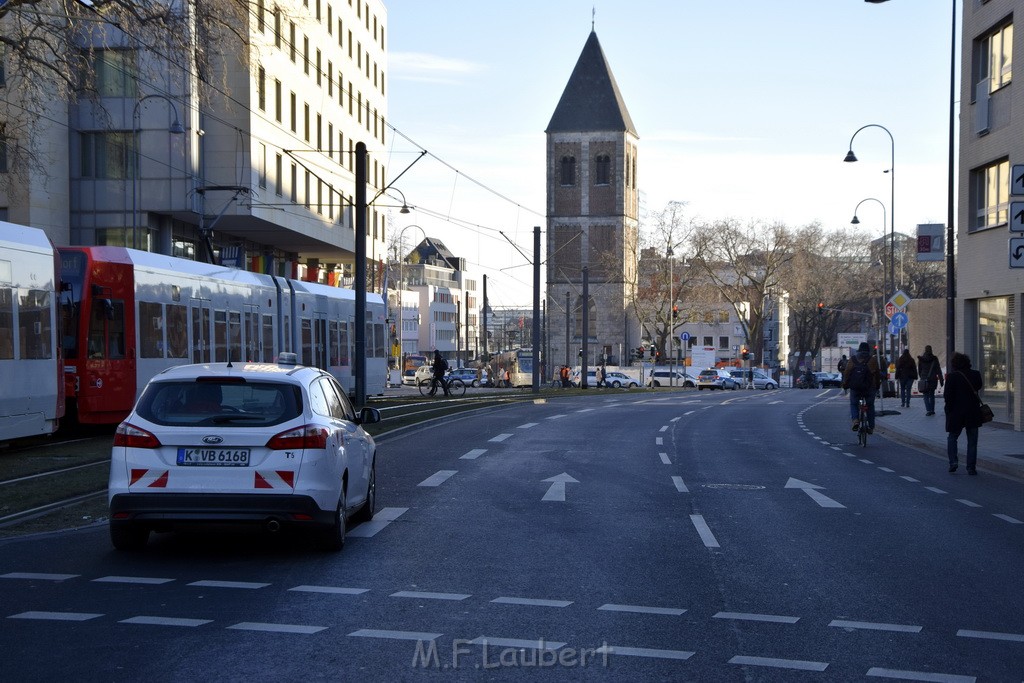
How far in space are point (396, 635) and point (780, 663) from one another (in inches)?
85.1

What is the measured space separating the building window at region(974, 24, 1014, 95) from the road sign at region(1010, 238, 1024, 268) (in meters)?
11.2

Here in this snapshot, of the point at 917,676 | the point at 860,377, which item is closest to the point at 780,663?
the point at 917,676

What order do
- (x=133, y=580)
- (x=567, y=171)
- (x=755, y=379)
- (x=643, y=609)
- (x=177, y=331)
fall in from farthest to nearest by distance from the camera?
(x=567, y=171) → (x=755, y=379) → (x=177, y=331) → (x=133, y=580) → (x=643, y=609)

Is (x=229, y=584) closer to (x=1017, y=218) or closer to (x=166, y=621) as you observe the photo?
(x=166, y=621)

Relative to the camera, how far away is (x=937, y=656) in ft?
22.2

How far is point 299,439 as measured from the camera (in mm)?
9812

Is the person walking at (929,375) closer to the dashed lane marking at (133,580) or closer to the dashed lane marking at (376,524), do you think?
the dashed lane marking at (376,524)

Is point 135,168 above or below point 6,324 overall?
above

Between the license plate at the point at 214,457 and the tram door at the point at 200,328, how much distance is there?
1697 cm

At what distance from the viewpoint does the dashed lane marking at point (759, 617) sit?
7670 millimetres

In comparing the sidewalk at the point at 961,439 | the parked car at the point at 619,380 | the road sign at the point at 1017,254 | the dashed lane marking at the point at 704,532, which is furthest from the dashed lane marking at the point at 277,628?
the parked car at the point at 619,380

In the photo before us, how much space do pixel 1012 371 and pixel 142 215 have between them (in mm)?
30158

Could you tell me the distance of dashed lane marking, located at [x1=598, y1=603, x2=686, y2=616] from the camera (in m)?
7.90

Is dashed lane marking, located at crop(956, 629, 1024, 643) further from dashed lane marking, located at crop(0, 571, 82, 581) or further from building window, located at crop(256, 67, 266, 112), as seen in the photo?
building window, located at crop(256, 67, 266, 112)
